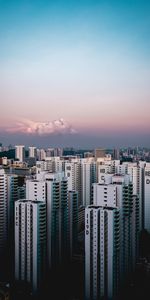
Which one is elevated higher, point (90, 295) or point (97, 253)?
point (97, 253)

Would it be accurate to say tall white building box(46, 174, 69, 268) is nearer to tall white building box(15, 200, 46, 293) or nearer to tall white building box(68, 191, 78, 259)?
tall white building box(68, 191, 78, 259)

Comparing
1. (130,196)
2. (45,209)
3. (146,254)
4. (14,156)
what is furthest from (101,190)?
(14,156)

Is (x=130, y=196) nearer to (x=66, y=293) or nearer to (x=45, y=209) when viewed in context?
(x=45, y=209)

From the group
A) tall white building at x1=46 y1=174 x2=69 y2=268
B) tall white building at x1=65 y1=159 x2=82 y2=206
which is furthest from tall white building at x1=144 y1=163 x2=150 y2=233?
tall white building at x1=46 y1=174 x2=69 y2=268

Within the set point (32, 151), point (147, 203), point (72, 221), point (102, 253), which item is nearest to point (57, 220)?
point (72, 221)

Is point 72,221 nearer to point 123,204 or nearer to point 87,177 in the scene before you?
point 123,204

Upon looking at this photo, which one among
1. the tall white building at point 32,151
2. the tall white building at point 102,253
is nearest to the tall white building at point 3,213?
the tall white building at point 102,253
